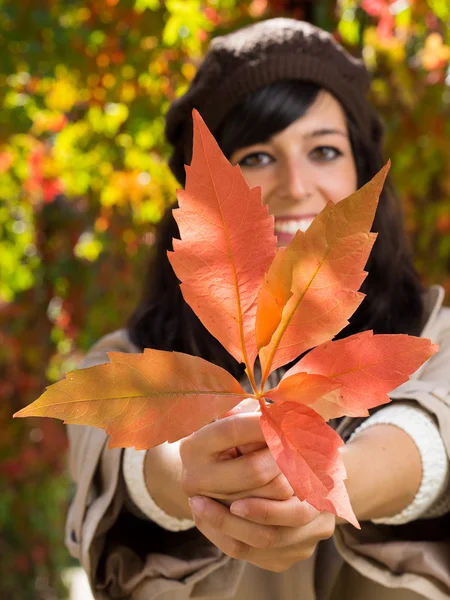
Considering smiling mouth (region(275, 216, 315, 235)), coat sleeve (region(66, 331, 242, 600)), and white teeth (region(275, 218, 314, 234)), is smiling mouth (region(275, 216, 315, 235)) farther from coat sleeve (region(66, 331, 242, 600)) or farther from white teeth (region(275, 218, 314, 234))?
coat sleeve (region(66, 331, 242, 600))

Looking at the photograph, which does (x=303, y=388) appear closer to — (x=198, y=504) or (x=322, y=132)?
(x=198, y=504)

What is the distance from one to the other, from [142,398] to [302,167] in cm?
62

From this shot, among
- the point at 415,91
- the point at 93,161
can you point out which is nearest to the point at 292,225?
the point at 415,91

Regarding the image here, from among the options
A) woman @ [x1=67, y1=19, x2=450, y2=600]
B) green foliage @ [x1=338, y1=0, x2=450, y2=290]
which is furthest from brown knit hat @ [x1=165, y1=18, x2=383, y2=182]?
green foliage @ [x1=338, y1=0, x2=450, y2=290]

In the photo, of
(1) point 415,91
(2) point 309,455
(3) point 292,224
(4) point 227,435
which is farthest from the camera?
(1) point 415,91

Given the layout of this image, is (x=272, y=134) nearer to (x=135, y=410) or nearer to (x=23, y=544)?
(x=135, y=410)

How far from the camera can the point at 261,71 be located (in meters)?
1.11

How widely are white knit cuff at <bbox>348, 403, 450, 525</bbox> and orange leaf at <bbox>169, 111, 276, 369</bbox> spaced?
15.4 inches

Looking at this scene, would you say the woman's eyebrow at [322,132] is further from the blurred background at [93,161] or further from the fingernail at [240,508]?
the blurred background at [93,161]

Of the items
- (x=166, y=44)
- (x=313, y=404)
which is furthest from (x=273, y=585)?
(x=166, y=44)

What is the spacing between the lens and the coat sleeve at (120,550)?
98cm

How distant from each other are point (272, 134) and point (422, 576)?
0.64 metres

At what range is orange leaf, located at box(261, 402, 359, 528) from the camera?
507mm

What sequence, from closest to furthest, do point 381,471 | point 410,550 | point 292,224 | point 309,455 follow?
point 309,455
point 381,471
point 410,550
point 292,224
